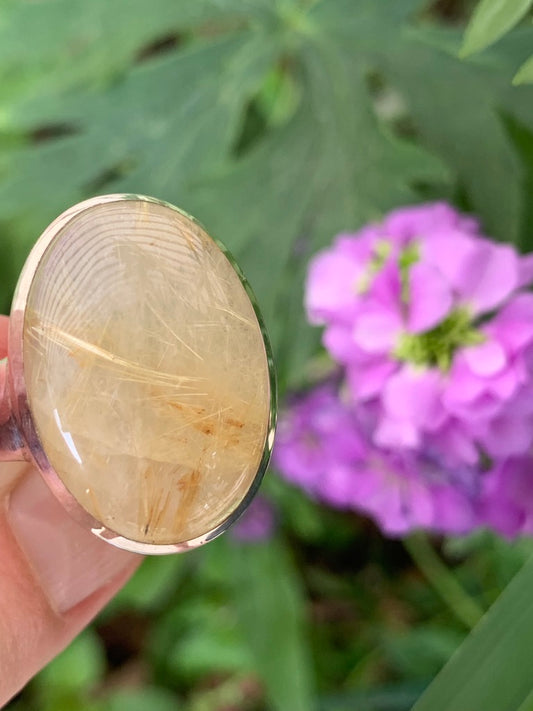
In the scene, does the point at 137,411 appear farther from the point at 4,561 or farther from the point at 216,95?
the point at 216,95

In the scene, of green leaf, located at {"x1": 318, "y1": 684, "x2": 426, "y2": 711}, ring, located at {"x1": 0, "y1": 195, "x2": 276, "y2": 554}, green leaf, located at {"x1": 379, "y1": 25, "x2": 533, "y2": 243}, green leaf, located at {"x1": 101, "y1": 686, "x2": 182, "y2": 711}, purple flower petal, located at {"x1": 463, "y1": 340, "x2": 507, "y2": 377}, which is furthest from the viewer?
green leaf, located at {"x1": 101, "y1": 686, "x2": 182, "y2": 711}

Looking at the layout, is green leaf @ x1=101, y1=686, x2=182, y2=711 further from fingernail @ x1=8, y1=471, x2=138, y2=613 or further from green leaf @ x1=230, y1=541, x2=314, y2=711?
fingernail @ x1=8, y1=471, x2=138, y2=613

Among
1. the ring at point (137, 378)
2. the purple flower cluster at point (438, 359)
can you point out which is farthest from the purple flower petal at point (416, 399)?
the ring at point (137, 378)

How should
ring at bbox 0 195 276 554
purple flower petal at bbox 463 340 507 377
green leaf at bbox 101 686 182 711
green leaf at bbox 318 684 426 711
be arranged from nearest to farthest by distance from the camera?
ring at bbox 0 195 276 554
purple flower petal at bbox 463 340 507 377
green leaf at bbox 318 684 426 711
green leaf at bbox 101 686 182 711

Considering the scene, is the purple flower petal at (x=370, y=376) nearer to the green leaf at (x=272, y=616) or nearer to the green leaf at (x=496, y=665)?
the green leaf at (x=496, y=665)

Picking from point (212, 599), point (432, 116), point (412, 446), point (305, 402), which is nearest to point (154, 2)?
point (432, 116)

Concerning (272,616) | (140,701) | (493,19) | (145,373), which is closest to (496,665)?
(145,373)

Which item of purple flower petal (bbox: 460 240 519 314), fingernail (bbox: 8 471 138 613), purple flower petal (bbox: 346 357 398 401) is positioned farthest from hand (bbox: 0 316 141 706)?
purple flower petal (bbox: 460 240 519 314)
